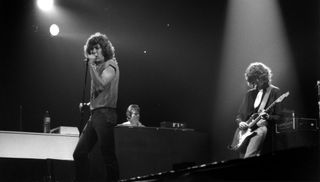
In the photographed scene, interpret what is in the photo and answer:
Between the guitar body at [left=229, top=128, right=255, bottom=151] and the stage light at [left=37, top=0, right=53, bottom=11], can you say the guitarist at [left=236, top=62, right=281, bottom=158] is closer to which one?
the guitar body at [left=229, top=128, right=255, bottom=151]

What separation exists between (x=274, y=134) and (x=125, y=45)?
5091 mm

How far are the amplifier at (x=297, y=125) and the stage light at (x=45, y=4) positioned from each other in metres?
5.18

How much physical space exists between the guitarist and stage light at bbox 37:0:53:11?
16.2ft

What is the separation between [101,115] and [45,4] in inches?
212

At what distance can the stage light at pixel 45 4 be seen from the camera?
30.6ft

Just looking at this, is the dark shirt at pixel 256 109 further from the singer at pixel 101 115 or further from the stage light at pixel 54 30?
the stage light at pixel 54 30

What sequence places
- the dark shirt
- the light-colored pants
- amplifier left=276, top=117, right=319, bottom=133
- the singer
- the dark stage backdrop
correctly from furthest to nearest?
1. the dark stage backdrop
2. amplifier left=276, top=117, right=319, bottom=133
3. the dark shirt
4. the light-colored pants
5. the singer

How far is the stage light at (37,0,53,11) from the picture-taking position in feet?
30.6

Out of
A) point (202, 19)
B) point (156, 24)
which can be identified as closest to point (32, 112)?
point (156, 24)

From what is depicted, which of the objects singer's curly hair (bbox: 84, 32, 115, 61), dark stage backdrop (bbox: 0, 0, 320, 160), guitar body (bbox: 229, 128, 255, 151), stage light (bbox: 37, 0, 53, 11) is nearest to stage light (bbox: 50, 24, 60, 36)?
dark stage backdrop (bbox: 0, 0, 320, 160)

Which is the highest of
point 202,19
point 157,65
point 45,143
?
point 202,19

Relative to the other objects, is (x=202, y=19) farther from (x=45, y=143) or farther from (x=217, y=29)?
(x=45, y=143)

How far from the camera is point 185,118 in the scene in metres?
10.0

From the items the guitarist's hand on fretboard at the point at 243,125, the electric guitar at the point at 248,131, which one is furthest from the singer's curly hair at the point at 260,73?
the guitarist's hand on fretboard at the point at 243,125
